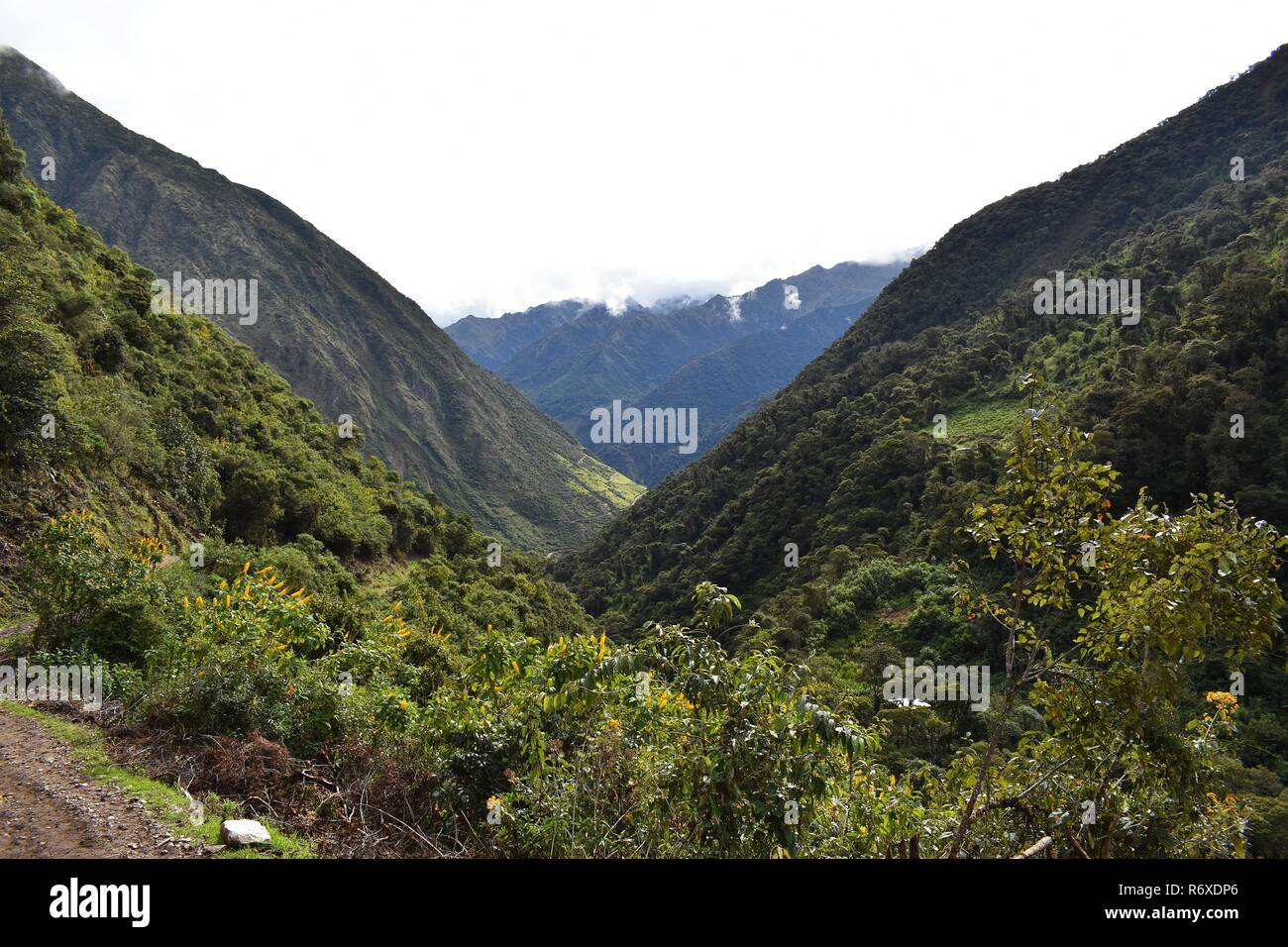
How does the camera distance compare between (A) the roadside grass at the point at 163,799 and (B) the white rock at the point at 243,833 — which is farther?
(A) the roadside grass at the point at 163,799

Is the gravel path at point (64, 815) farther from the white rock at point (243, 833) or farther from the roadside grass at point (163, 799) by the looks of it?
the white rock at point (243, 833)

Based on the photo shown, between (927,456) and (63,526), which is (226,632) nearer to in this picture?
(63,526)

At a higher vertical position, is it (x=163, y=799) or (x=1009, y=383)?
(x=1009, y=383)

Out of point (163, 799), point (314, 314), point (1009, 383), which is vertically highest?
point (314, 314)

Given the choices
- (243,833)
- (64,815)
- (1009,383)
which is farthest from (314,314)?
(243,833)

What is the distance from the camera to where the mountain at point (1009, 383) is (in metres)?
28.0

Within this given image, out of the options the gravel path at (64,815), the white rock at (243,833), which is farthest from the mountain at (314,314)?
the white rock at (243,833)

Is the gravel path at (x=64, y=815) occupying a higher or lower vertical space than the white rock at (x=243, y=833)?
higher

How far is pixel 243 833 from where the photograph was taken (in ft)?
14.9

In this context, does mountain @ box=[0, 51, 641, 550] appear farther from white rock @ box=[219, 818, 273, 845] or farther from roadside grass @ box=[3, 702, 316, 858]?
white rock @ box=[219, 818, 273, 845]

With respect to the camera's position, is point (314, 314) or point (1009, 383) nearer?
point (1009, 383)

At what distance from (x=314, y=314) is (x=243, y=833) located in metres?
135

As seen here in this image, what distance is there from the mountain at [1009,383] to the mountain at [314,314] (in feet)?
151

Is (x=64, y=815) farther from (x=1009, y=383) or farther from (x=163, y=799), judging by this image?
(x=1009, y=383)
